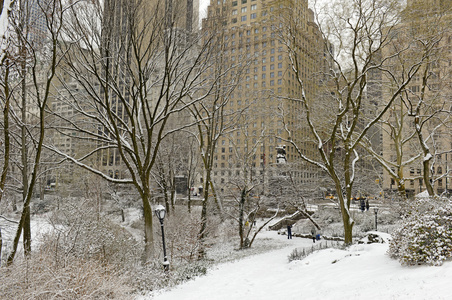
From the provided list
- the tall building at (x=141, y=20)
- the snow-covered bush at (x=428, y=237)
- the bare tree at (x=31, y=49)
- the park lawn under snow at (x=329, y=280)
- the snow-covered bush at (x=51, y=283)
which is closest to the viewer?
the snow-covered bush at (x=51, y=283)

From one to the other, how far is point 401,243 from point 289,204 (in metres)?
14.8

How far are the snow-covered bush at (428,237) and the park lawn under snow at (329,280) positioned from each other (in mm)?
239

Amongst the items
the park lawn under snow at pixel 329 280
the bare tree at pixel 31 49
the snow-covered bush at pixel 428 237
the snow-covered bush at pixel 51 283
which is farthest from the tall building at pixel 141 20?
the snow-covered bush at pixel 428 237

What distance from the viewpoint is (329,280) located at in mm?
7820

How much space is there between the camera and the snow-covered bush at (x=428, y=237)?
22.8ft

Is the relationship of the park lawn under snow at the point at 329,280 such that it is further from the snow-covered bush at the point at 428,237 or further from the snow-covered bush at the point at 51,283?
the snow-covered bush at the point at 51,283

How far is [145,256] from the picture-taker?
11.3 meters

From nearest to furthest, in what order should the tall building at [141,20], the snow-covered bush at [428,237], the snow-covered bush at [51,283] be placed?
the snow-covered bush at [51,283], the snow-covered bush at [428,237], the tall building at [141,20]

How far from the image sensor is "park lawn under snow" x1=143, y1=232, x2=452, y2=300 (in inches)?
239

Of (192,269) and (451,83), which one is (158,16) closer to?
(192,269)

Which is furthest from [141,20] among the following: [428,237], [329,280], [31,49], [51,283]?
[428,237]

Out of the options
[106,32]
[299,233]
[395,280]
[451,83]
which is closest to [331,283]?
[395,280]

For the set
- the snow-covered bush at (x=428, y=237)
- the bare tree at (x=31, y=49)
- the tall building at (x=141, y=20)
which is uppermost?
the tall building at (x=141, y=20)

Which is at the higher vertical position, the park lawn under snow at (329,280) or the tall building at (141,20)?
the tall building at (141,20)
